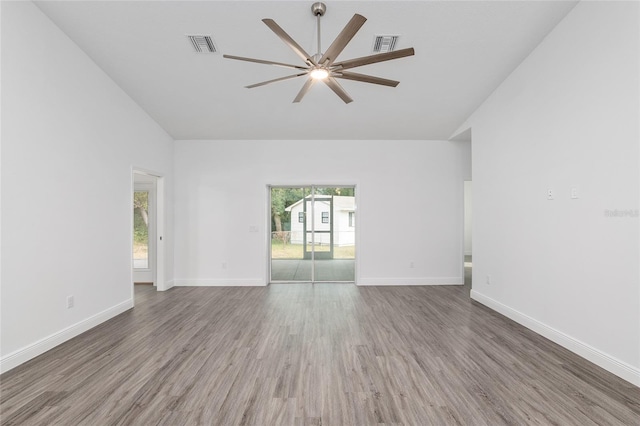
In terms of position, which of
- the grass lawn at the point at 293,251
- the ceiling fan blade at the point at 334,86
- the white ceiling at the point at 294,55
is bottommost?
the grass lawn at the point at 293,251

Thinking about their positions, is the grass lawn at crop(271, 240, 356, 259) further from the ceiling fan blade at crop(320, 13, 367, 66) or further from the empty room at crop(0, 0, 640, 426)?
the ceiling fan blade at crop(320, 13, 367, 66)

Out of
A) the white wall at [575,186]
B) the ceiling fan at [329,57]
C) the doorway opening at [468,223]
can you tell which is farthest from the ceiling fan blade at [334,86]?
the doorway opening at [468,223]

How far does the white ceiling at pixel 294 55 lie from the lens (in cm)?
287

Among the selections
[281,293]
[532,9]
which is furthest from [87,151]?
[532,9]

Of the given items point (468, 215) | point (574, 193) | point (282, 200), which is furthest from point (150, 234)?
point (468, 215)

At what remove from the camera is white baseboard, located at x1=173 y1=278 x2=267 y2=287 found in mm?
5574

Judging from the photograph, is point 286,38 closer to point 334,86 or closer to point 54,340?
point 334,86

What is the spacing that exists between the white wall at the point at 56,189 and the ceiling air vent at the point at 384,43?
3452 mm

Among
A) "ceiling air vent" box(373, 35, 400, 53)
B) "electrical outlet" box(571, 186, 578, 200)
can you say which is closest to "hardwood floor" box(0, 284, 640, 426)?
"electrical outlet" box(571, 186, 578, 200)

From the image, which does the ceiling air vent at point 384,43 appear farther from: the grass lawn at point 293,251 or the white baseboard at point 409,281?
the white baseboard at point 409,281

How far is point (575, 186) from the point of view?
2.91m

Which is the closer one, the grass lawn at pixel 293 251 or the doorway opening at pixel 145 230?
the doorway opening at pixel 145 230

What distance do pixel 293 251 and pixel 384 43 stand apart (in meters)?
4.02

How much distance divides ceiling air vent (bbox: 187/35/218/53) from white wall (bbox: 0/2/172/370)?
1.38 meters
